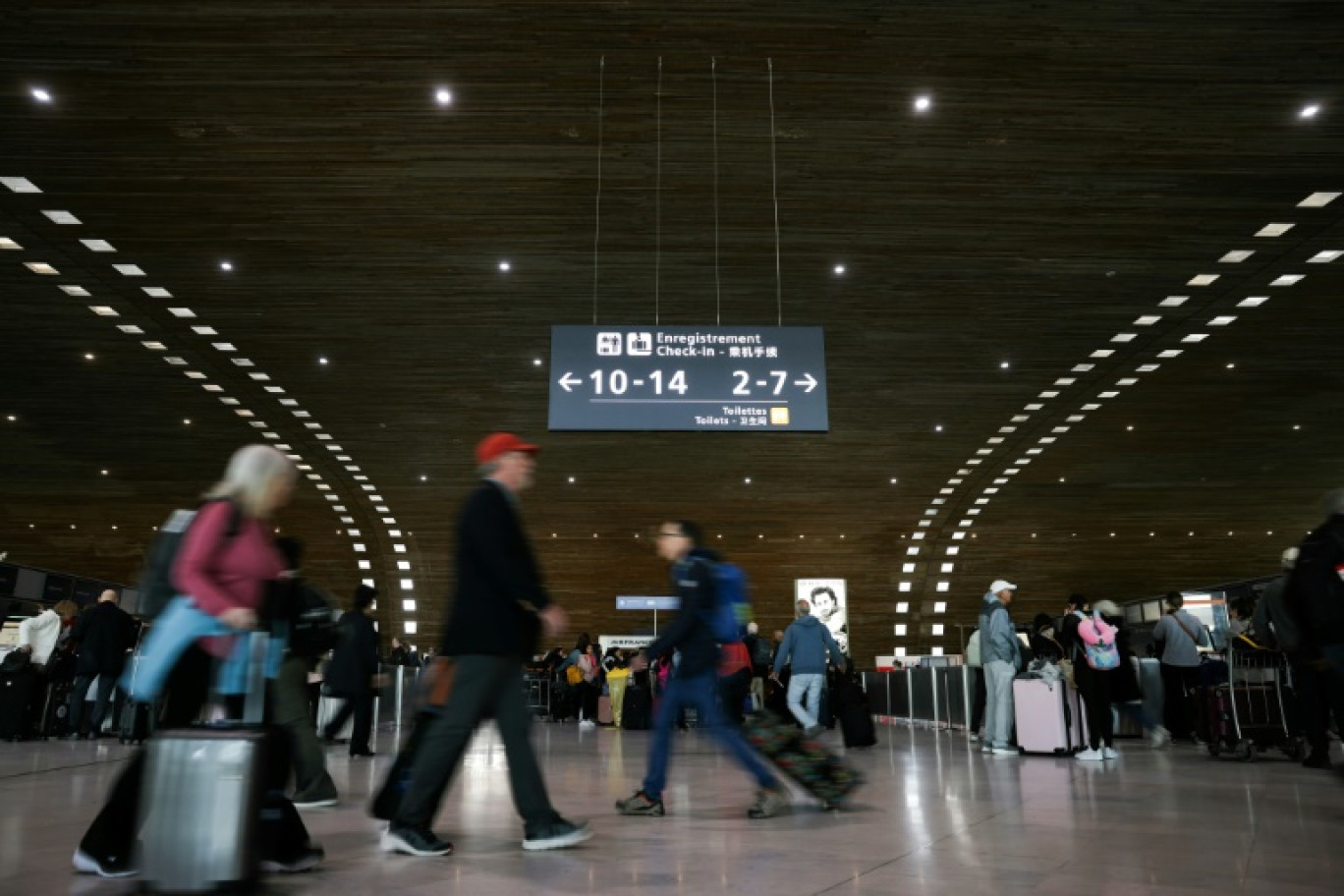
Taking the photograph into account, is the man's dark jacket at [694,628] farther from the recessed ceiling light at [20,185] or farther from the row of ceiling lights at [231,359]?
the recessed ceiling light at [20,185]

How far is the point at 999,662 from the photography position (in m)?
9.43

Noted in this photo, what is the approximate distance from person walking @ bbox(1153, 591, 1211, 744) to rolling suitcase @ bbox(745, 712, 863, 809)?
237 inches

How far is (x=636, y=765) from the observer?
829 centimetres

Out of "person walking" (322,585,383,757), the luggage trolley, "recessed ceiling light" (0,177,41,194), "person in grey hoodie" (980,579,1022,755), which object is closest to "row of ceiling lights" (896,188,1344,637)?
the luggage trolley

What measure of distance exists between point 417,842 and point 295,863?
1.41 feet

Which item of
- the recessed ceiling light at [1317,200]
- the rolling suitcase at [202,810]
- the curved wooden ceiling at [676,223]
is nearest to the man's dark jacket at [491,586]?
the rolling suitcase at [202,810]

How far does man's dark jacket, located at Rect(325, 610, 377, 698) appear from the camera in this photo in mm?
7793

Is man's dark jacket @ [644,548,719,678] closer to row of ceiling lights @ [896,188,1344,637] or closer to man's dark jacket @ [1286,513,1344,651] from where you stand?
man's dark jacket @ [1286,513,1344,651]

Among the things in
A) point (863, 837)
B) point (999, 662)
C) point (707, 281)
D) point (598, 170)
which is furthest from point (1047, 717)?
point (598, 170)

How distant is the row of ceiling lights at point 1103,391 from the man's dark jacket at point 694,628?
374 inches

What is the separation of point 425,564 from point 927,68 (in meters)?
24.3

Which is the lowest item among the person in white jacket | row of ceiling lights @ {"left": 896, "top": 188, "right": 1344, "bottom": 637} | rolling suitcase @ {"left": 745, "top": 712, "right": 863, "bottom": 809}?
rolling suitcase @ {"left": 745, "top": 712, "right": 863, "bottom": 809}

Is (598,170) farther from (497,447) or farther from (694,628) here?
(497,447)

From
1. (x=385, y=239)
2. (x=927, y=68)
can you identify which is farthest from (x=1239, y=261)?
(x=385, y=239)
